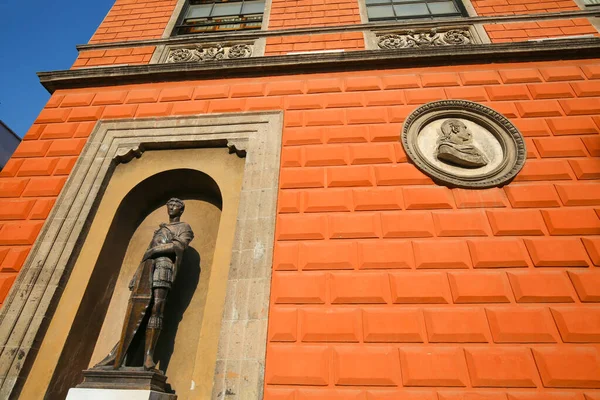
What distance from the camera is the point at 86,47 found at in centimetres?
707

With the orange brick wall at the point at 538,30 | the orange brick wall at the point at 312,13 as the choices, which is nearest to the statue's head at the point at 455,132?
the orange brick wall at the point at 538,30

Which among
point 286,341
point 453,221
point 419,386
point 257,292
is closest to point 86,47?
point 257,292

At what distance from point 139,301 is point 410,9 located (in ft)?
24.3

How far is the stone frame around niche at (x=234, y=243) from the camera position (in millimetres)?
3645

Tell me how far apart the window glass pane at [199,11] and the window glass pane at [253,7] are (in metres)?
0.86

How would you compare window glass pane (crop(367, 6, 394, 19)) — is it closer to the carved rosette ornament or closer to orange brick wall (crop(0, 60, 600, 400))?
the carved rosette ornament

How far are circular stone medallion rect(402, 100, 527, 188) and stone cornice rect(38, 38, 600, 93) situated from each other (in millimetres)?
1030

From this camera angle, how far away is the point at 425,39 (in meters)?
6.30

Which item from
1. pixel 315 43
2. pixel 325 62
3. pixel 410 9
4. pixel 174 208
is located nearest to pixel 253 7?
pixel 315 43

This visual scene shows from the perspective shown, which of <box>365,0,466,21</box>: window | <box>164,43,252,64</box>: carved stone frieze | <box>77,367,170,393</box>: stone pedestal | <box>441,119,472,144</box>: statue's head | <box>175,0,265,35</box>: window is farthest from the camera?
<box>175,0,265,35</box>: window

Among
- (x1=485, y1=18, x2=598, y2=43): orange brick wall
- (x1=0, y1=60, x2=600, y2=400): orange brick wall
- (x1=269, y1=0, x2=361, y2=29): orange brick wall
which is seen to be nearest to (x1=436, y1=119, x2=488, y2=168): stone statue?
(x1=0, y1=60, x2=600, y2=400): orange brick wall

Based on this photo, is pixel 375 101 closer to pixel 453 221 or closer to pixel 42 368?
pixel 453 221

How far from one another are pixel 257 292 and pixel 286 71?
3.81 metres

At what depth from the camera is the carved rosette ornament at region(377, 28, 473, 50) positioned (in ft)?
20.3
